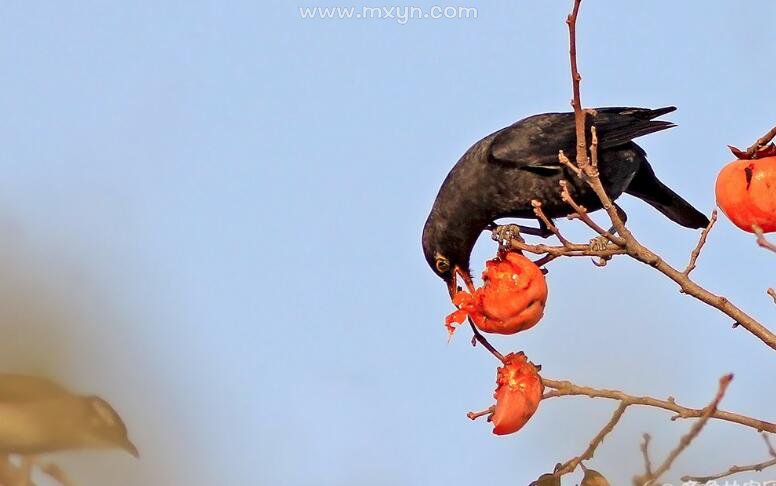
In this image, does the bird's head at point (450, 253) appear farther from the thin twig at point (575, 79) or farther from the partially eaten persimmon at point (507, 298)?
the thin twig at point (575, 79)

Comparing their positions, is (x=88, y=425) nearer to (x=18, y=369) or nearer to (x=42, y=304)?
(x=18, y=369)

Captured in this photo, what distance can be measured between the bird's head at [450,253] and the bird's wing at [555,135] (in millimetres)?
482

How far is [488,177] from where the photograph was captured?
5980 mm

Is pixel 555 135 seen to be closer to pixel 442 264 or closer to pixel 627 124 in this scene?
pixel 627 124

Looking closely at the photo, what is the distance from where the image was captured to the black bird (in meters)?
5.89

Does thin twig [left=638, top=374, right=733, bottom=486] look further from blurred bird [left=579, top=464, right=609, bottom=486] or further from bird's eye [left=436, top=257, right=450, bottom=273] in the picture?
bird's eye [left=436, top=257, right=450, bottom=273]

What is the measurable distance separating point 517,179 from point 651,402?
97.6 inches

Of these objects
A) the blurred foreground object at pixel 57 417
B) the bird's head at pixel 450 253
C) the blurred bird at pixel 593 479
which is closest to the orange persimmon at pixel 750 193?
the blurred bird at pixel 593 479

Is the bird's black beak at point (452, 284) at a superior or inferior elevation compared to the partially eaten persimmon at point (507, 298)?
superior

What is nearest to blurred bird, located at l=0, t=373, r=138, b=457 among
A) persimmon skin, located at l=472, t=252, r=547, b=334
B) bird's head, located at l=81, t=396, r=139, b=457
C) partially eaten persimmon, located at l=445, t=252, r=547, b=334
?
bird's head, located at l=81, t=396, r=139, b=457

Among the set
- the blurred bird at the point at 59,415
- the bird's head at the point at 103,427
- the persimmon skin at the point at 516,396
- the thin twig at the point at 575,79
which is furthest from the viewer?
the bird's head at the point at 103,427

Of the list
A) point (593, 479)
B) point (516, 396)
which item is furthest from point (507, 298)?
point (593, 479)

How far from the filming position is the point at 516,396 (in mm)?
3811

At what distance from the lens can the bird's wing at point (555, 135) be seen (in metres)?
5.95
